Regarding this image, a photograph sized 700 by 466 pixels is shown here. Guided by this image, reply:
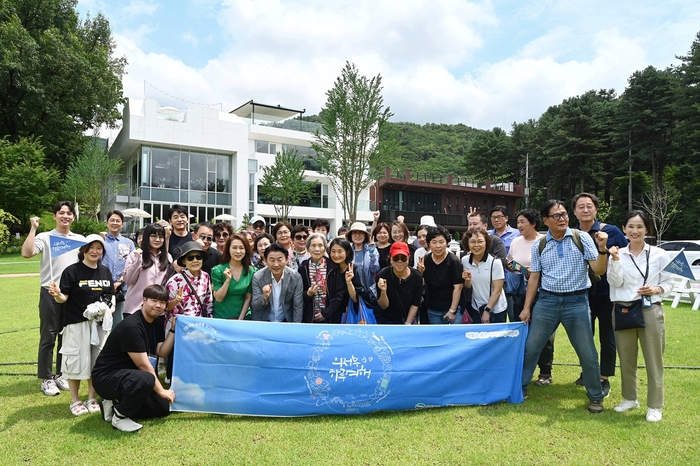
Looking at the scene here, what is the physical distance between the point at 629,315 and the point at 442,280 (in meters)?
1.81

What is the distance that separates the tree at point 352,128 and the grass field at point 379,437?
877 inches

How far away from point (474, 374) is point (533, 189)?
1998 inches

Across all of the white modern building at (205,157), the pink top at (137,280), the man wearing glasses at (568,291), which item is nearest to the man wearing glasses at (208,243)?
the pink top at (137,280)

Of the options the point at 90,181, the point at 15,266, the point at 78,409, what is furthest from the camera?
the point at 90,181

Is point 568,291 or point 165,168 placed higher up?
point 165,168

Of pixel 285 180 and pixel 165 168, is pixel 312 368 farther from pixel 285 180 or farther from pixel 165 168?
pixel 165 168

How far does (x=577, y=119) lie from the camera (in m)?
43.6

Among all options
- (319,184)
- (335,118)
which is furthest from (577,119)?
(335,118)

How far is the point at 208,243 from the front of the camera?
6.23 meters

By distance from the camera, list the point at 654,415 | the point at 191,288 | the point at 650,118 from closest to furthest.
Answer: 1. the point at 654,415
2. the point at 191,288
3. the point at 650,118

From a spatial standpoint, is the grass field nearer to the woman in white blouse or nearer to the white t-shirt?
the woman in white blouse

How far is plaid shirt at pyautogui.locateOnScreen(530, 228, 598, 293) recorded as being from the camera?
4.31 m

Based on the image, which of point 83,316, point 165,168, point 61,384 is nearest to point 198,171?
point 165,168

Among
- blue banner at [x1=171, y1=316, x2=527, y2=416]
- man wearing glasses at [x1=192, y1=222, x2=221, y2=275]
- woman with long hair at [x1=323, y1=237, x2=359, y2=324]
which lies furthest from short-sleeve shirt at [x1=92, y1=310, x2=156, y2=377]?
woman with long hair at [x1=323, y1=237, x2=359, y2=324]
